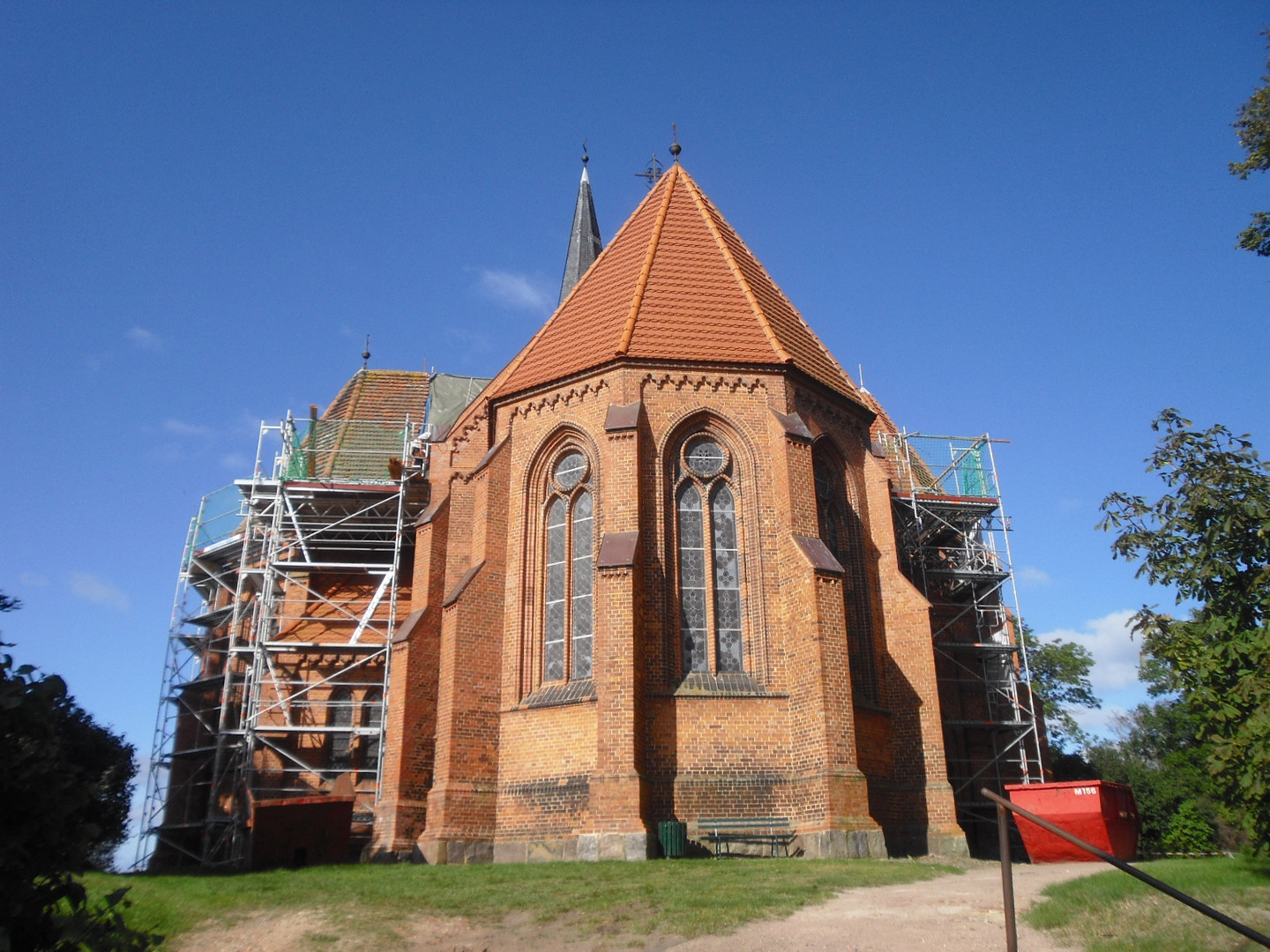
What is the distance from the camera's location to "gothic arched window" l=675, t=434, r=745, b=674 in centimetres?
1653

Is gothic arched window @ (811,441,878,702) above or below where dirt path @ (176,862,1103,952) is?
above

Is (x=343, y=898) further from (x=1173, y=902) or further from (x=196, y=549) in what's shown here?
(x=196, y=549)

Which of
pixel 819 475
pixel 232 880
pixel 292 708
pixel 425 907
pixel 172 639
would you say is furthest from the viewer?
pixel 172 639

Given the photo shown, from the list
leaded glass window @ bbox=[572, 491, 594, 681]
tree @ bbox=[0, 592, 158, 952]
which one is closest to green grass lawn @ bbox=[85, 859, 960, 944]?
leaded glass window @ bbox=[572, 491, 594, 681]

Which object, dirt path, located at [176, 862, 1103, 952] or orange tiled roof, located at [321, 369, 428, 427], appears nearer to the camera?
dirt path, located at [176, 862, 1103, 952]

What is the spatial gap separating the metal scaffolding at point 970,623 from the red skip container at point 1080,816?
6.10 m

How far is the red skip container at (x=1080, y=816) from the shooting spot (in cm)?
1442

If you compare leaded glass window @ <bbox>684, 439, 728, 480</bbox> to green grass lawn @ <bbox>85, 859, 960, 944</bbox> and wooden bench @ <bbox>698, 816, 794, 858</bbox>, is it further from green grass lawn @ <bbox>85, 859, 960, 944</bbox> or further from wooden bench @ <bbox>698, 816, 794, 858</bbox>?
green grass lawn @ <bbox>85, 859, 960, 944</bbox>

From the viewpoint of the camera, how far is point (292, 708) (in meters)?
21.9

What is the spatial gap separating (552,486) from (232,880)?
8232 millimetres

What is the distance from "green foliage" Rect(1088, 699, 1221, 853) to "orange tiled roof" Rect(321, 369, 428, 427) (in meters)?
21.6

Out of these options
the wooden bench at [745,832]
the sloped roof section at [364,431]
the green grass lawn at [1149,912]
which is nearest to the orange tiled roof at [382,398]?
the sloped roof section at [364,431]

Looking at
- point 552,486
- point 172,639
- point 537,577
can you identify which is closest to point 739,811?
point 537,577

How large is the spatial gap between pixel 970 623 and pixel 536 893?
52.9ft
